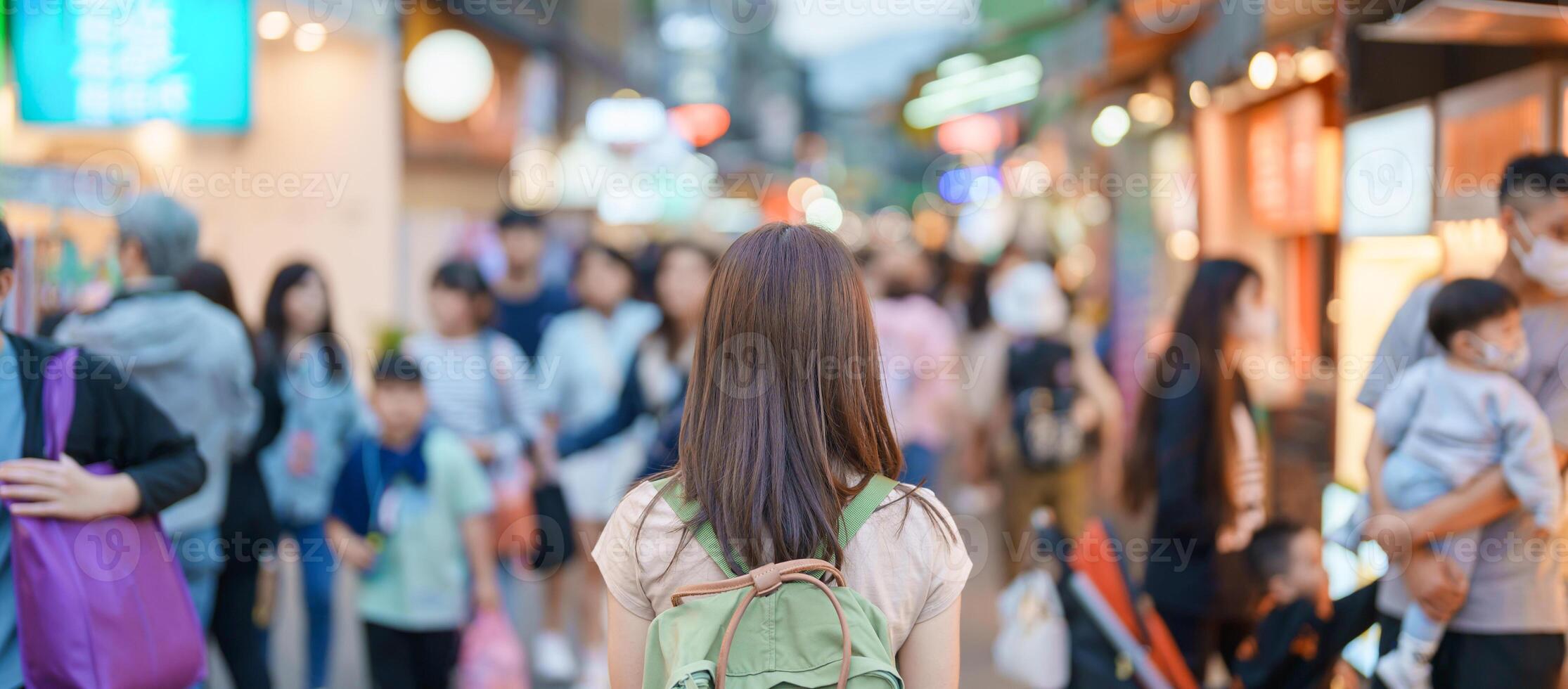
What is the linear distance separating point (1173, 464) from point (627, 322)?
282 centimetres

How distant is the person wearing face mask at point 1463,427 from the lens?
3.17 m

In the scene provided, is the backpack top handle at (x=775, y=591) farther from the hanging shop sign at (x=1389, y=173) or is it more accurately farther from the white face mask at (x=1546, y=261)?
the hanging shop sign at (x=1389, y=173)

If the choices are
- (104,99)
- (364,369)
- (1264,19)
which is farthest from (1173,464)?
(364,369)

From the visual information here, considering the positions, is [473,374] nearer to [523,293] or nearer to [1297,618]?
[523,293]

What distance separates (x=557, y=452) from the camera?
5586mm

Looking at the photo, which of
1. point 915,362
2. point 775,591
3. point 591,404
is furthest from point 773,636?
point 915,362

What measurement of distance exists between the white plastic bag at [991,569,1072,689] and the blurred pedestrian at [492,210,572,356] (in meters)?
3.25

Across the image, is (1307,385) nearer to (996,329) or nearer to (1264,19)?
(1264,19)

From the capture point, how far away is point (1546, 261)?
10.4 ft

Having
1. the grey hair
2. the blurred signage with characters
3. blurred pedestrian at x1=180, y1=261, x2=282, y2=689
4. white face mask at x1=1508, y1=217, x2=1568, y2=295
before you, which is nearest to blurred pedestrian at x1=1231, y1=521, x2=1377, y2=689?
white face mask at x1=1508, y1=217, x2=1568, y2=295

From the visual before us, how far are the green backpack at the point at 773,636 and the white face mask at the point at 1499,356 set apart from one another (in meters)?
2.21

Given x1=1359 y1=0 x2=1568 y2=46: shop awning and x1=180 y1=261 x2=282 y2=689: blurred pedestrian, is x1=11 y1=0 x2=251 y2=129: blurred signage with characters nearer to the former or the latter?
x1=180 y1=261 x2=282 y2=689: blurred pedestrian

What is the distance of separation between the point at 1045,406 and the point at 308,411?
368 cm

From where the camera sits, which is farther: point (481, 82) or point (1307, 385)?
point (481, 82)
